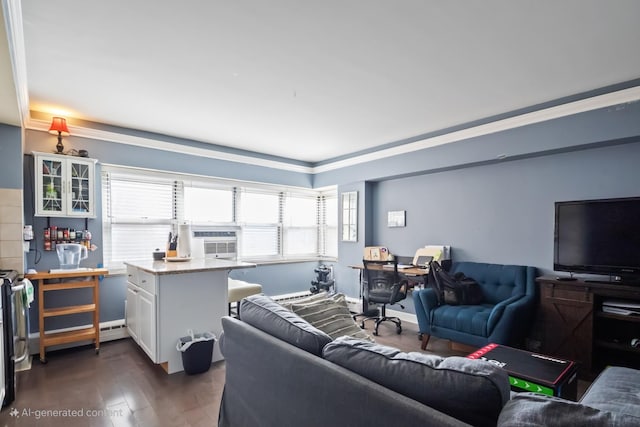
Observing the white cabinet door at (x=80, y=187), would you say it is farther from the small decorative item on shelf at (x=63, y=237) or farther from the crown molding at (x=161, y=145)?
the crown molding at (x=161, y=145)

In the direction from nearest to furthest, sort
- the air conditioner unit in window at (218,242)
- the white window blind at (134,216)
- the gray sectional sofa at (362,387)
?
the gray sectional sofa at (362,387) < the white window blind at (134,216) < the air conditioner unit in window at (218,242)

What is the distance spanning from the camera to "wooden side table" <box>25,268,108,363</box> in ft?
10.2

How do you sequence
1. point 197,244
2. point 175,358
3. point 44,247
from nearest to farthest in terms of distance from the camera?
point 175,358 < point 44,247 < point 197,244

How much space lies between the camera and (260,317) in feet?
5.67

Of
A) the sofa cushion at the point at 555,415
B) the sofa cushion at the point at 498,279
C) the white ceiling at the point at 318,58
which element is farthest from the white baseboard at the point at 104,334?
the sofa cushion at the point at 555,415

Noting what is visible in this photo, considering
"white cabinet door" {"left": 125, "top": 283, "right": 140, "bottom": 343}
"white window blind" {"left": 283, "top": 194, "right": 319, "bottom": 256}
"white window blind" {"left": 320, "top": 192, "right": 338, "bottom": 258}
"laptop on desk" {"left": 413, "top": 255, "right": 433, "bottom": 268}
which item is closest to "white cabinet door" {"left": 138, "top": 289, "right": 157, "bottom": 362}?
"white cabinet door" {"left": 125, "top": 283, "right": 140, "bottom": 343}

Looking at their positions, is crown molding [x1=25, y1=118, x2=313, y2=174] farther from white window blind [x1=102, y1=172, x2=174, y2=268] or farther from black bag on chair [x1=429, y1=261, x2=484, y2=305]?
black bag on chair [x1=429, y1=261, x2=484, y2=305]

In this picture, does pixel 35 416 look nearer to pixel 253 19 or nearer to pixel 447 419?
pixel 447 419

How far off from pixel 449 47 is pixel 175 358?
3243 millimetres

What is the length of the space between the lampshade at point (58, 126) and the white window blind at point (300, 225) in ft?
10.4

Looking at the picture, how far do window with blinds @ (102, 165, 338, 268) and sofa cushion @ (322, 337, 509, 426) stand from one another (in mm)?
3770

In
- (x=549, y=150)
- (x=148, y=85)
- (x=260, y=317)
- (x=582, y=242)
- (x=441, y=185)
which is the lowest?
(x=260, y=317)

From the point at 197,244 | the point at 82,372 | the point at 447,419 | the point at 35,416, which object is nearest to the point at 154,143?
the point at 197,244

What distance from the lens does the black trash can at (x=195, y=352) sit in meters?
2.78
